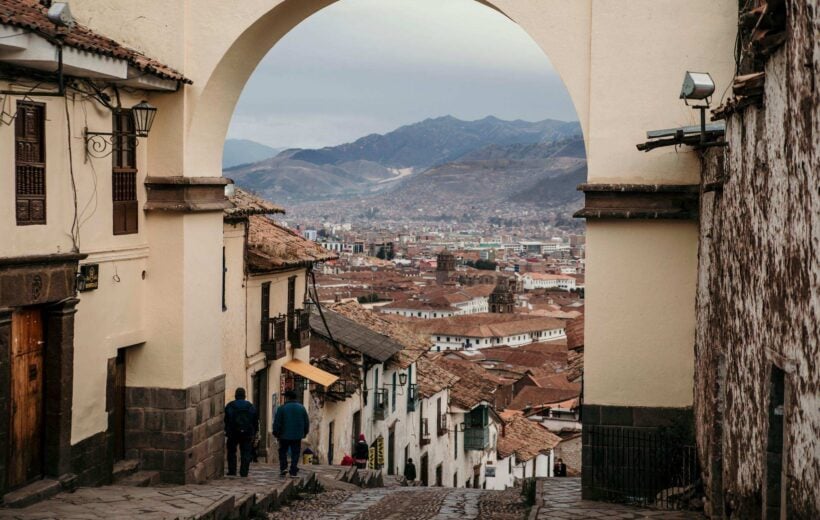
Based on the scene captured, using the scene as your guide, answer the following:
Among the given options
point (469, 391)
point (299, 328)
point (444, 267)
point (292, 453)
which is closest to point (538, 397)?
point (469, 391)

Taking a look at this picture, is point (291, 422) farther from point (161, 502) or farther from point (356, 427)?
point (356, 427)

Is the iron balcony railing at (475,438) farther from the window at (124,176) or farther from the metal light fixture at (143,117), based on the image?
the metal light fixture at (143,117)

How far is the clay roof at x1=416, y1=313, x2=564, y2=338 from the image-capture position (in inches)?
4156

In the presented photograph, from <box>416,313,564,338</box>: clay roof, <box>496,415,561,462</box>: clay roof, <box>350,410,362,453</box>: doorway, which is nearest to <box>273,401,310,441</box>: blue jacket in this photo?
<box>350,410,362,453</box>: doorway

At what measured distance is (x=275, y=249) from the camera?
19453 millimetres

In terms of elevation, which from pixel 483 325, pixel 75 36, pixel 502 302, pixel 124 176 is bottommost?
pixel 483 325

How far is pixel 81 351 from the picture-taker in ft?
35.6

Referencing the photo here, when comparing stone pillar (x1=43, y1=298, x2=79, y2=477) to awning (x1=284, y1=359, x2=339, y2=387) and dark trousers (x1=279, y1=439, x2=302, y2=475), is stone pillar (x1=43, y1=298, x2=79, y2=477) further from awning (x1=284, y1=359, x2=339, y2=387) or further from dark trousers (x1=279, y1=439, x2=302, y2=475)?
awning (x1=284, y1=359, x2=339, y2=387)

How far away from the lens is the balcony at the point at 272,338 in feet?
64.5

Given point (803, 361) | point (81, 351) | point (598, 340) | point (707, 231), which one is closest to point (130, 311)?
point (81, 351)

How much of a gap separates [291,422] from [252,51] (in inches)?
160

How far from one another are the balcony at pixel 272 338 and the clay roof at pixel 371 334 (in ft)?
18.7

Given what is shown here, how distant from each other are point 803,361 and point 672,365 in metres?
5.27

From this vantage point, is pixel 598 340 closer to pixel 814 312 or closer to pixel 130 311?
pixel 130 311
